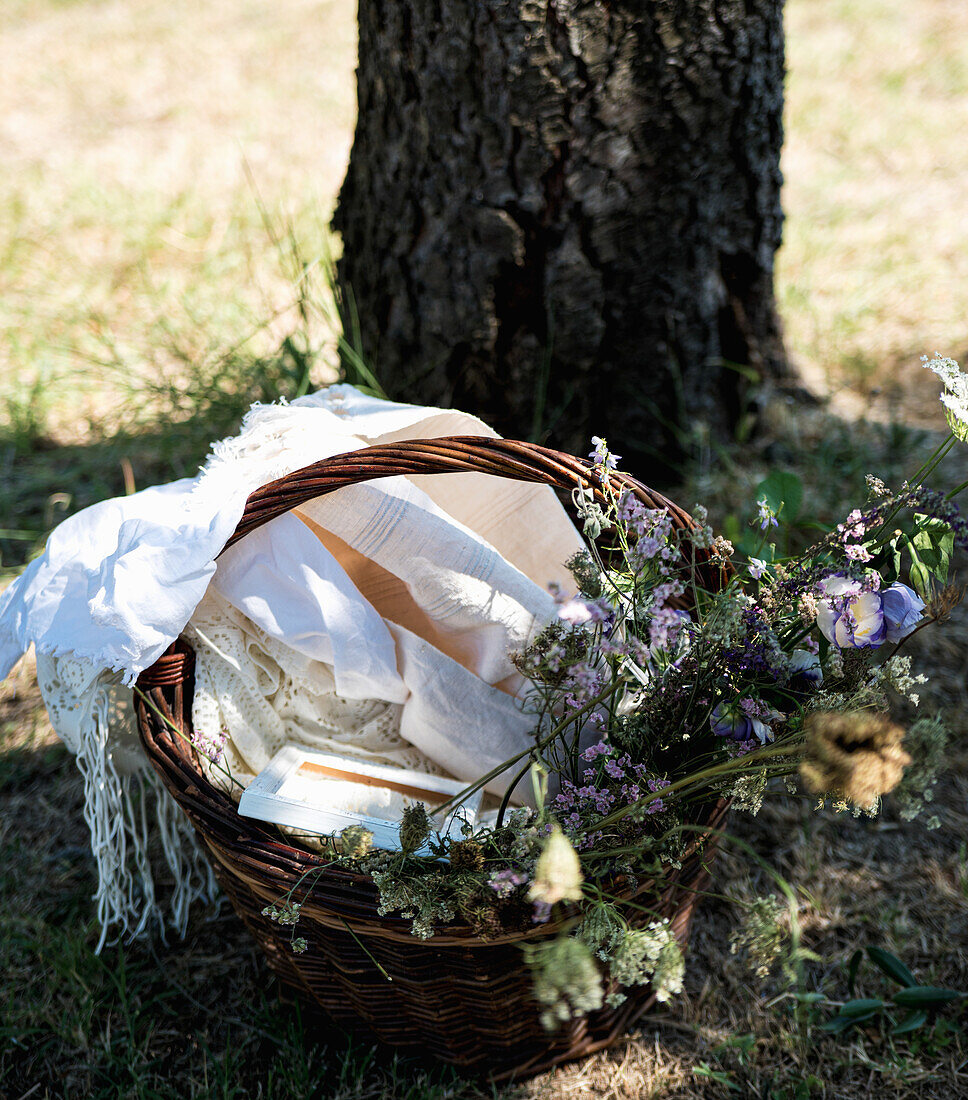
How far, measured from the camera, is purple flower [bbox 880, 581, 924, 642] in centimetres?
99

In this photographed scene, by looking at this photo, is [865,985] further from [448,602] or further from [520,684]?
[448,602]

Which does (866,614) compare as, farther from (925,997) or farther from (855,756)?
(925,997)

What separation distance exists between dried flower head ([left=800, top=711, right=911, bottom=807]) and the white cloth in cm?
63

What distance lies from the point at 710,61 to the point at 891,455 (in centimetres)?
107

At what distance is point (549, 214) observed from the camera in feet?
6.07

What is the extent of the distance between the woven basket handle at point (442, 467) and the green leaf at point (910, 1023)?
2.44 feet

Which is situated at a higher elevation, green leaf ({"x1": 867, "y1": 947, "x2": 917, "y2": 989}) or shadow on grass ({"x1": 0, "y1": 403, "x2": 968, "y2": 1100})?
green leaf ({"x1": 867, "y1": 947, "x2": 917, "y2": 989})

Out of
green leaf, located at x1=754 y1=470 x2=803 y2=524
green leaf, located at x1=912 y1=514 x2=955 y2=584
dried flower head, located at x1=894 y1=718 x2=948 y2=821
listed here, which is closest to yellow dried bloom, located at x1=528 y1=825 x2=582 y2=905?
dried flower head, located at x1=894 y1=718 x2=948 y2=821

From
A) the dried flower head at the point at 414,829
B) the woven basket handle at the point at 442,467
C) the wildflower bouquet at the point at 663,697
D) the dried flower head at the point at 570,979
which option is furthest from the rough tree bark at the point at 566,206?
the dried flower head at the point at 570,979

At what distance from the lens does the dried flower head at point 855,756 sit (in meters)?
0.72

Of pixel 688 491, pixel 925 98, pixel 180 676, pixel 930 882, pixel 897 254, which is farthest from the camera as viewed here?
pixel 925 98

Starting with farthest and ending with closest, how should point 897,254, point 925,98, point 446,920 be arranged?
point 925,98 → point 897,254 → point 446,920

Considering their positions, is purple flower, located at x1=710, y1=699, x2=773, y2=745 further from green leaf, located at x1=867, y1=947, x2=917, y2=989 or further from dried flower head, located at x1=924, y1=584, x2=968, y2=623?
green leaf, located at x1=867, y1=947, x2=917, y2=989

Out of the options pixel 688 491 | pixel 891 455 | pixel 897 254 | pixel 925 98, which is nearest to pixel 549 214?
pixel 688 491
